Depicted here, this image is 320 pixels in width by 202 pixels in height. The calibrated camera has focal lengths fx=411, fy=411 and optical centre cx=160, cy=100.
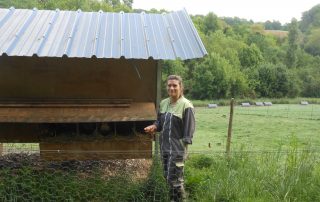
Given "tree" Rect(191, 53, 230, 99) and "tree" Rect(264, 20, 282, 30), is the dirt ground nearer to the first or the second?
"tree" Rect(191, 53, 230, 99)

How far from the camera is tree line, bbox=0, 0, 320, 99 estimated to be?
2191 inches

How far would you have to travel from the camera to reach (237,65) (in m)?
75.6

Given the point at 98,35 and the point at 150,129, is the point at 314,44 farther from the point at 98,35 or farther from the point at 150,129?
the point at 150,129

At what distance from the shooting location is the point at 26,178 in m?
5.32

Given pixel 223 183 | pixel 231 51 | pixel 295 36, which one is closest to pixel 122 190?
pixel 223 183

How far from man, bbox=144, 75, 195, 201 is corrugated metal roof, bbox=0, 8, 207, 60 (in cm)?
79

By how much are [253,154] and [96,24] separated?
3212 millimetres

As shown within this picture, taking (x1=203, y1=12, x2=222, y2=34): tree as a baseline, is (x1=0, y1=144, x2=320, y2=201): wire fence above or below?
above

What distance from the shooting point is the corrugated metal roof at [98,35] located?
560cm

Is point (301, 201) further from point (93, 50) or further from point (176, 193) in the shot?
point (93, 50)

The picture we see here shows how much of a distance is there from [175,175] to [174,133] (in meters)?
0.52

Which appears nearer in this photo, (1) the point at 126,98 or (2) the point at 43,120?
(2) the point at 43,120

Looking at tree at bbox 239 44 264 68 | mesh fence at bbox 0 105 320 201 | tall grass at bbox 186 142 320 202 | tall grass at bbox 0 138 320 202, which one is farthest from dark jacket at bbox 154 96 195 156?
tree at bbox 239 44 264 68

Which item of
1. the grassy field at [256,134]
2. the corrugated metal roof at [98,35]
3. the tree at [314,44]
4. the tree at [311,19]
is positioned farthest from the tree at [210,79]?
the tree at [311,19]
